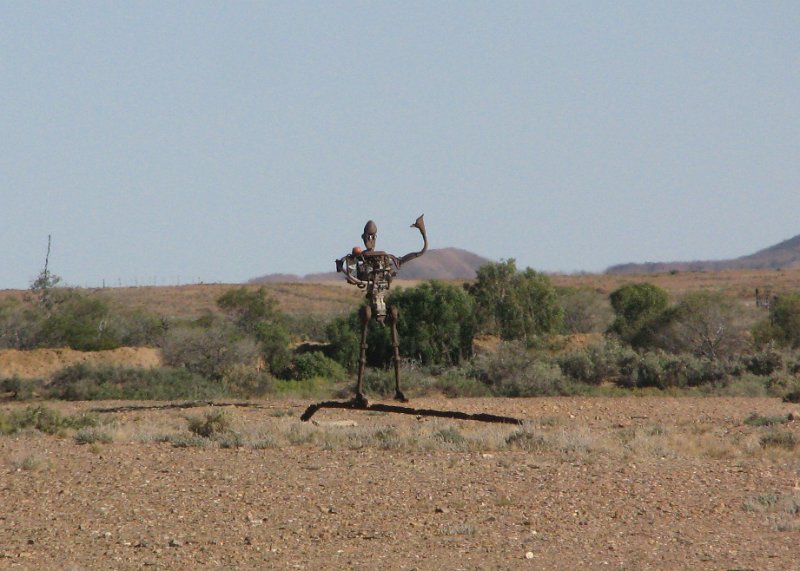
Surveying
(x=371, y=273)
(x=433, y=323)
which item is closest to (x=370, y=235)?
(x=371, y=273)

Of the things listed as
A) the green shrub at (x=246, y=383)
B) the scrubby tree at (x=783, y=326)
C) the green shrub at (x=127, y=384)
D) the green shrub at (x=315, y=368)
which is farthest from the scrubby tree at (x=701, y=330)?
the green shrub at (x=127, y=384)

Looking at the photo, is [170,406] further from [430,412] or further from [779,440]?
[779,440]

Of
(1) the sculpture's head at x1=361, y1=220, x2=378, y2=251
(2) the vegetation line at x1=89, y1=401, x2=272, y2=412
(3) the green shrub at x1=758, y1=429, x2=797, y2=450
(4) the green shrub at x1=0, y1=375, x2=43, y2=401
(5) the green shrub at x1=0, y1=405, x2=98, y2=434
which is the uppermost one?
(1) the sculpture's head at x1=361, y1=220, x2=378, y2=251

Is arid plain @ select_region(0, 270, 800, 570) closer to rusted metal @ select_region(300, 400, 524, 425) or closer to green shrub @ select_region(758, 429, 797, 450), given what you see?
green shrub @ select_region(758, 429, 797, 450)

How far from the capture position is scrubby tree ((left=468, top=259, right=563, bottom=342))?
40.2 metres

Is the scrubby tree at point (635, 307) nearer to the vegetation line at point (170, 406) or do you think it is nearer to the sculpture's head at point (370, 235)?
the vegetation line at point (170, 406)

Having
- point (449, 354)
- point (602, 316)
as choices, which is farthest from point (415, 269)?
point (449, 354)

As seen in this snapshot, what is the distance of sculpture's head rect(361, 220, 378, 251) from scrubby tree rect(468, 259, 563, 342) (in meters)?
23.0

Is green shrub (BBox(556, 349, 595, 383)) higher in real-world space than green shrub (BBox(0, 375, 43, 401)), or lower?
higher

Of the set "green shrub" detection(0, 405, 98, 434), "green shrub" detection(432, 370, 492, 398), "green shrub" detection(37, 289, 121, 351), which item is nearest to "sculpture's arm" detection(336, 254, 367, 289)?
"green shrub" detection(0, 405, 98, 434)

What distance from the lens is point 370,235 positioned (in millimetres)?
16641

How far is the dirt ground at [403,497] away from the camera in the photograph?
10.1 m

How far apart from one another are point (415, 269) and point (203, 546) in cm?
16307

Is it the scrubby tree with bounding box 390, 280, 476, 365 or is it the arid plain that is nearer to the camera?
the arid plain
